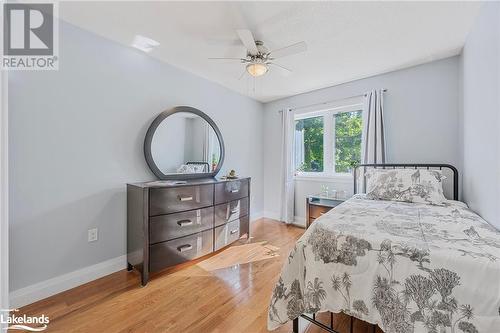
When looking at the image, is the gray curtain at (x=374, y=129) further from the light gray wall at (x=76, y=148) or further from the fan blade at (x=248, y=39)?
the light gray wall at (x=76, y=148)

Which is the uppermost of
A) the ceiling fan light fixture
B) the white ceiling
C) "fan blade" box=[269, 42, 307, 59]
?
the white ceiling

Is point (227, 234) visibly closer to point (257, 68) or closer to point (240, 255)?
point (240, 255)

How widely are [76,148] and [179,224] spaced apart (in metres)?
1.18

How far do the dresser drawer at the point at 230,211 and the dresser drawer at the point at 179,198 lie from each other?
0.64 feet

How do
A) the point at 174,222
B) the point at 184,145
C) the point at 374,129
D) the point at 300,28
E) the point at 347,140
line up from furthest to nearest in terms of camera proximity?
the point at 347,140 < the point at 374,129 < the point at 184,145 < the point at 174,222 < the point at 300,28

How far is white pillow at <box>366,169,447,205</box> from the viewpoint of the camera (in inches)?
82.4

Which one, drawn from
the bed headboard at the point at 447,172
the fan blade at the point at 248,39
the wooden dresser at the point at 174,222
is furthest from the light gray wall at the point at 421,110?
the wooden dresser at the point at 174,222

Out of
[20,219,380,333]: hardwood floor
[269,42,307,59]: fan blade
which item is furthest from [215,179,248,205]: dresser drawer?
[269,42,307,59]: fan blade

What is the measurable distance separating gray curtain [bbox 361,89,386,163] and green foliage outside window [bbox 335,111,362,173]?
290 millimetres

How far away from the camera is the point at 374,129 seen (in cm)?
281

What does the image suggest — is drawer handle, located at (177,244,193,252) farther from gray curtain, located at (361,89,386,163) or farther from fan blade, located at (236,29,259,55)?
gray curtain, located at (361,89,386,163)

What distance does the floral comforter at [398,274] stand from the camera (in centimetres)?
86
